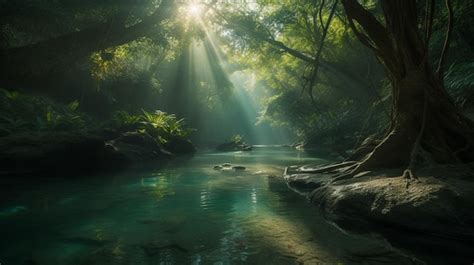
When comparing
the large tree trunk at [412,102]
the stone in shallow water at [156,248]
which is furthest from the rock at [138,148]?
the large tree trunk at [412,102]

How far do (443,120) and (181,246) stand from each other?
4.80 m

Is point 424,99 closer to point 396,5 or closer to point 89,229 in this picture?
point 396,5

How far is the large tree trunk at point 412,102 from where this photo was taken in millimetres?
6039

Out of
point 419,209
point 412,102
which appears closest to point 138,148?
point 412,102

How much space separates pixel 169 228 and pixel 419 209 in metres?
3.16

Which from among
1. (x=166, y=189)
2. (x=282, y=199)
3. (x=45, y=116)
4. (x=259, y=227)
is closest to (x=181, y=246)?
(x=259, y=227)

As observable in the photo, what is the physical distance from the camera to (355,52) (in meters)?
25.2

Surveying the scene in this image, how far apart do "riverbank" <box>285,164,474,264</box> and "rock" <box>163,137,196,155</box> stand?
1585 centimetres

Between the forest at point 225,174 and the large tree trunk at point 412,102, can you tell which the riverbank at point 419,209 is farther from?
the large tree trunk at point 412,102

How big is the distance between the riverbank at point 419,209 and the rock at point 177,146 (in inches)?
624

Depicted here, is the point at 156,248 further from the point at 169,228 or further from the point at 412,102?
the point at 412,102

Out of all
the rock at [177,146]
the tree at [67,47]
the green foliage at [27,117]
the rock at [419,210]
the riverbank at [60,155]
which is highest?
the tree at [67,47]

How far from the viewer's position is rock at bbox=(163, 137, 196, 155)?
20750 millimetres

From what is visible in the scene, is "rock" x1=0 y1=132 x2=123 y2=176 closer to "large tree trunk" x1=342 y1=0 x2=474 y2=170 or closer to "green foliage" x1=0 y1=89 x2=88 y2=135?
"green foliage" x1=0 y1=89 x2=88 y2=135
